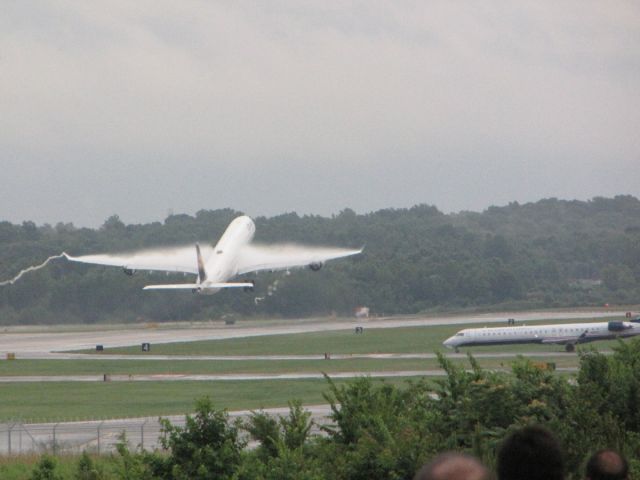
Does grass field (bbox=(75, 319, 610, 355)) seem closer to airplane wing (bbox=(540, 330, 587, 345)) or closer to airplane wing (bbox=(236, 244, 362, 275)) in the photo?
airplane wing (bbox=(540, 330, 587, 345))

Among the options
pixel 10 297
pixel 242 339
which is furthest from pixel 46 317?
pixel 242 339

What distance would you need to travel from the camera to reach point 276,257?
138125 millimetres

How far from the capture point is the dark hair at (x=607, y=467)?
1001 cm

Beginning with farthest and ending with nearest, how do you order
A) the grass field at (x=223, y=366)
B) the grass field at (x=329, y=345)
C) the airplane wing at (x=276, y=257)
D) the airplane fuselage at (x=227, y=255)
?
the airplane wing at (x=276, y=257) → the airplane fuselage at (x=227, y=255) → the grass field at (x=329, y=345) → the grass field at (x=223, y=366)

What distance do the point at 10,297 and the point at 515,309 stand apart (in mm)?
72627

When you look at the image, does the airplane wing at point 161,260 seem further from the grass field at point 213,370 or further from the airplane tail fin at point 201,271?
the grass field at point 213,370

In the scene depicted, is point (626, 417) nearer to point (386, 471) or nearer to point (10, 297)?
point (386, 471)

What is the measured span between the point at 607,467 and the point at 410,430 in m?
16.7

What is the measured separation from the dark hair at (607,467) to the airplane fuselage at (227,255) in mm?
109303

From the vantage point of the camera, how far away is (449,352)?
103m

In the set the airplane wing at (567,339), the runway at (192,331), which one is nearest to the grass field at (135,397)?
the airplane wing at (567,339)

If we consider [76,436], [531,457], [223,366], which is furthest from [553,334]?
[531,457]

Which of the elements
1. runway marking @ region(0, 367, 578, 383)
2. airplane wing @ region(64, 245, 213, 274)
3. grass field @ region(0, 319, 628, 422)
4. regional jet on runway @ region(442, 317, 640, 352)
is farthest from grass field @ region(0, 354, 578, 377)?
airplane wing @ region(64, 245, 213, 274)

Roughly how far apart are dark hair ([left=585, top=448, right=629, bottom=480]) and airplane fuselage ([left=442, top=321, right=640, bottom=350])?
8983 centimetres
